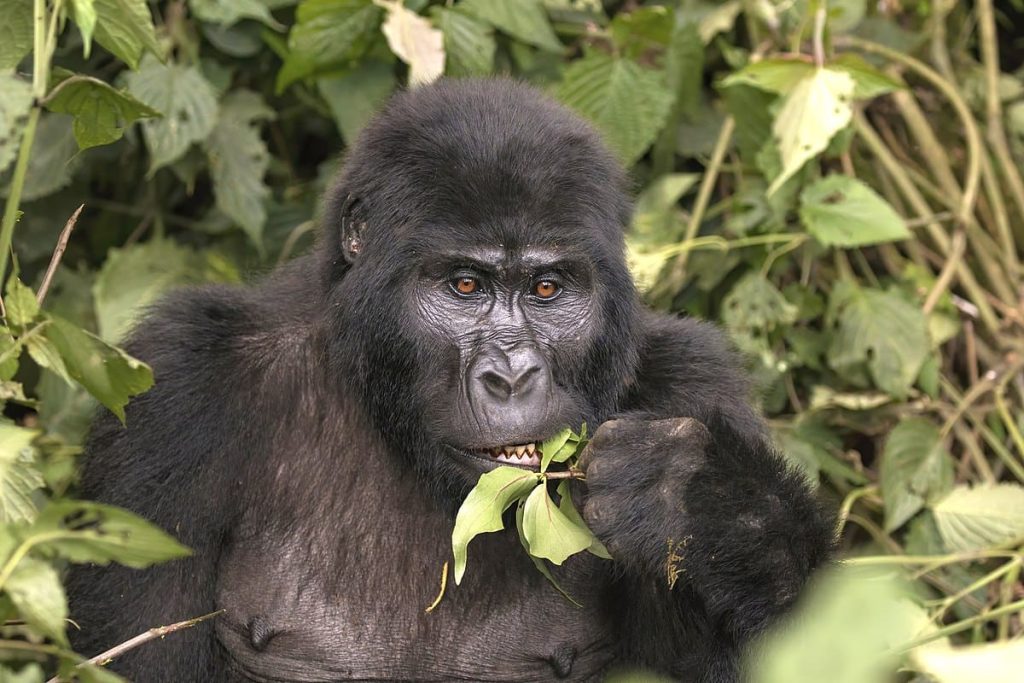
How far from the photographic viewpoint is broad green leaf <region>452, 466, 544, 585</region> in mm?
2822

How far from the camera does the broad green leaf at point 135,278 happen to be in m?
4.93

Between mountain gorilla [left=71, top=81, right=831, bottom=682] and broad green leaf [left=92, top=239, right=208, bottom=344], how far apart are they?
1339 millimetres

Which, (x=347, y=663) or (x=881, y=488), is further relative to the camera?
(x=881, y=488)

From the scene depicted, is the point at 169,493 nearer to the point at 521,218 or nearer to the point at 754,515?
the point at 521,218

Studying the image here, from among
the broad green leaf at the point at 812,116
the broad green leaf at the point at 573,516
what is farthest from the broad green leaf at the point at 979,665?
the broad green leaf at the point at 812,116

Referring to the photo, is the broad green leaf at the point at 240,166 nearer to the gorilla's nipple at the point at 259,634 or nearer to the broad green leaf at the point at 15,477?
the gorilla's nipple at the point at 259,634

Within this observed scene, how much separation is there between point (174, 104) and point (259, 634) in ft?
7.49

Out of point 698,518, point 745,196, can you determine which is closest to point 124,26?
point 698,518

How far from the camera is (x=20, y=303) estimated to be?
2.54 m

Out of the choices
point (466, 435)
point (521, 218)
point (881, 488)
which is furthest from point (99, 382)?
point (881, 488)

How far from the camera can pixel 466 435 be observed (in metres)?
3.05

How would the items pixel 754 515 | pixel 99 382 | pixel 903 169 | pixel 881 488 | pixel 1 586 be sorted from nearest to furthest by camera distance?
pixel 1 586 < pixel 99 382 < pixel 754 515 < pixel 881 488 < pixel 903 169

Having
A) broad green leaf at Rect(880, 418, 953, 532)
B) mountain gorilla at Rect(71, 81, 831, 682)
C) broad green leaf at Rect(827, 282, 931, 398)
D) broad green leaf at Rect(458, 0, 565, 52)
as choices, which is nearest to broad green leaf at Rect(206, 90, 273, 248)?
broad green leaf at Rect(458, 0, 565, 52)

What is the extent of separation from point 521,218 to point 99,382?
1.12 metres
